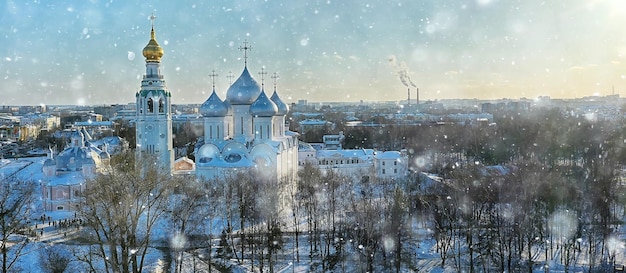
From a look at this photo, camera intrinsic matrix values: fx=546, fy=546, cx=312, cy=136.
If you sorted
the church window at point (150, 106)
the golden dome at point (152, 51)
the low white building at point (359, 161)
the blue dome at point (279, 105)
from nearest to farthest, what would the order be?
the golden dome at point (152, 51)
the church window at point (150, 106)
the blue dome at point (279, 105)
the low white building at point (359, 161)

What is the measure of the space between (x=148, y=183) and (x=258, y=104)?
11.2 meters

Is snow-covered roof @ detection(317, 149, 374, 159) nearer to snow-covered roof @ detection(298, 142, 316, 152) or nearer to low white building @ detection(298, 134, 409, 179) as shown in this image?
low white building @ detection(298, 134, 409, 179)

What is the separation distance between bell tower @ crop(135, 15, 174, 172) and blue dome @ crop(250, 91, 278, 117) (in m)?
3.22

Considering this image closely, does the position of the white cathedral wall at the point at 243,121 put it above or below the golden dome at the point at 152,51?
below

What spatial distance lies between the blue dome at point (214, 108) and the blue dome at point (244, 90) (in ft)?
1.25

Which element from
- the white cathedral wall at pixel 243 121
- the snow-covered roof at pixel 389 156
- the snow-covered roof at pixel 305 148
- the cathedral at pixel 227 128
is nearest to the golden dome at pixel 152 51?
the cathedral at pixel 227 128

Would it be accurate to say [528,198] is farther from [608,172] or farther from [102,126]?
[102,126]

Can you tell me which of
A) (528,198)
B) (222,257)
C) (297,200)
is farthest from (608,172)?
(222,257)

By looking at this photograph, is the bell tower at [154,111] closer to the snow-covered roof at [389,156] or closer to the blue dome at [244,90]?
the blue dome at [244,90]

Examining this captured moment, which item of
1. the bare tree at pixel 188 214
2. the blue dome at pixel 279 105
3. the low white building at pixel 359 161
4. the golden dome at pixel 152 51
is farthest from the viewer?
the low white building at pixel 359 161

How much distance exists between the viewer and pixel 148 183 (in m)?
9.77

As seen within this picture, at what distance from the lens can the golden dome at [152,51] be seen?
64.8 ft

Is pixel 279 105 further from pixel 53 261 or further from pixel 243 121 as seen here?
pixel 53 261

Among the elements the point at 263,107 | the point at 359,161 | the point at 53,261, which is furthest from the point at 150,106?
the point at 359,161
